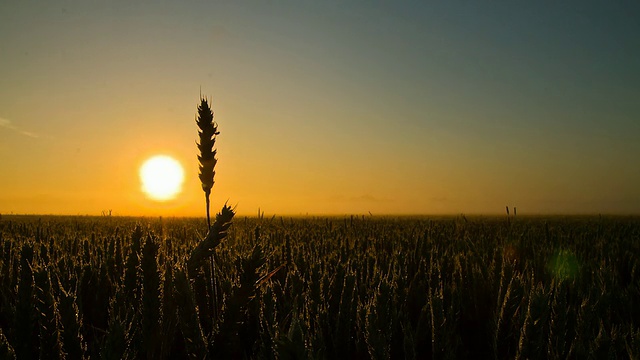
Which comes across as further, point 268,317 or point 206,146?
point 206,146

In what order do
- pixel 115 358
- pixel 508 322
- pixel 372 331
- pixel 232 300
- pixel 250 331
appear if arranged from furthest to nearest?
pixel 250 331 < pixel 508 322 < pixel 232 300 < pixel 372 331 < pixel 115 358

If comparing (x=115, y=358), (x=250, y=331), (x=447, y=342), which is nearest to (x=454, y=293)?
(x=447, y=342)

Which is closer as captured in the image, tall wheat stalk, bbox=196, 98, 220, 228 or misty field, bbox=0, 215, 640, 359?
misty field, bbox=0, 215, 640, 359

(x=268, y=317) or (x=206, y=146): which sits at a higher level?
(x=206, y=146)

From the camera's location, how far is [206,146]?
228cm

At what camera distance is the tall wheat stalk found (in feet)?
7.30

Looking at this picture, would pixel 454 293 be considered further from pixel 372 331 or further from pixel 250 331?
pixel 372 331

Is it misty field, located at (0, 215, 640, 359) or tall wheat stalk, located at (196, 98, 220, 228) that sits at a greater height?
tall wheat stalk, located at (196, 98, 220, 228)

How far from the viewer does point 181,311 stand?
1.36m

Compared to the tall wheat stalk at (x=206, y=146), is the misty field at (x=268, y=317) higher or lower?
lower

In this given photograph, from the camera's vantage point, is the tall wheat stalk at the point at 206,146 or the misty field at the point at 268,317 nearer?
the misty field at the point at 268,317

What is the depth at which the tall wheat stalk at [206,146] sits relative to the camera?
2.23m

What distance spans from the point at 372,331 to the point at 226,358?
1.70 ft

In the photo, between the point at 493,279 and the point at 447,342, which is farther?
the point at 493,279
